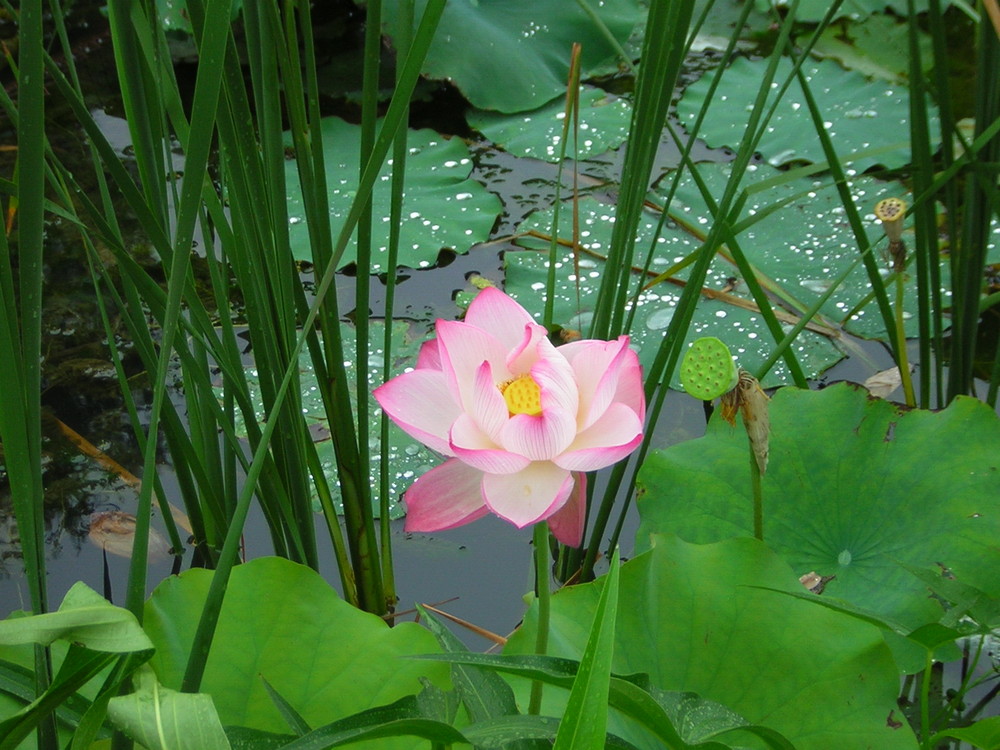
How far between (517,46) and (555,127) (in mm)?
283

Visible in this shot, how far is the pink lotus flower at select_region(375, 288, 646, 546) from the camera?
19.3 inches

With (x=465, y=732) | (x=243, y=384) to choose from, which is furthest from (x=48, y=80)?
(x=465, y=732)

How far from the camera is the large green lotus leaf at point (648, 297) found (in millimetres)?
1272

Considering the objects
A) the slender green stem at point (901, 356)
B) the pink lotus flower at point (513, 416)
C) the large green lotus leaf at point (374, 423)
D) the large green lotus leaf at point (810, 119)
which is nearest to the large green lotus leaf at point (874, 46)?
the large green lotus leaf at point (810, 119)

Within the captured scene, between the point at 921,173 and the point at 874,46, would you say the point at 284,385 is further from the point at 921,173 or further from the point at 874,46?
the point at 874,46

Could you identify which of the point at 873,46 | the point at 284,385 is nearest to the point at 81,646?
the point at 284,385

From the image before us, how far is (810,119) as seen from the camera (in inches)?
68.9

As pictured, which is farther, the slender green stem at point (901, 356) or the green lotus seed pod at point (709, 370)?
the slender green stem at point (901, 356)

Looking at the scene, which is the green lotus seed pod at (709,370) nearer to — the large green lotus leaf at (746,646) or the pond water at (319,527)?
the large green lotus leaf at (746,646)

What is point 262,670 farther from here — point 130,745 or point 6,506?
point 6,506

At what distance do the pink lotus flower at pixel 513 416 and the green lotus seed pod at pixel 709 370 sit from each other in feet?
0.33

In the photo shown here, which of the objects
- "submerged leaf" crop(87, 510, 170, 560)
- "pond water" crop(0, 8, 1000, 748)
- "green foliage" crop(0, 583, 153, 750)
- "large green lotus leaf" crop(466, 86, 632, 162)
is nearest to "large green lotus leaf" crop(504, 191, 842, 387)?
"pond water" crop(0, 8, 1000, 748)

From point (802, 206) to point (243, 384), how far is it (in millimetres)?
1140

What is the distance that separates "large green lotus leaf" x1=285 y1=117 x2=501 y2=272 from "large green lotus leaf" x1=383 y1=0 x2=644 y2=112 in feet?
0.55
